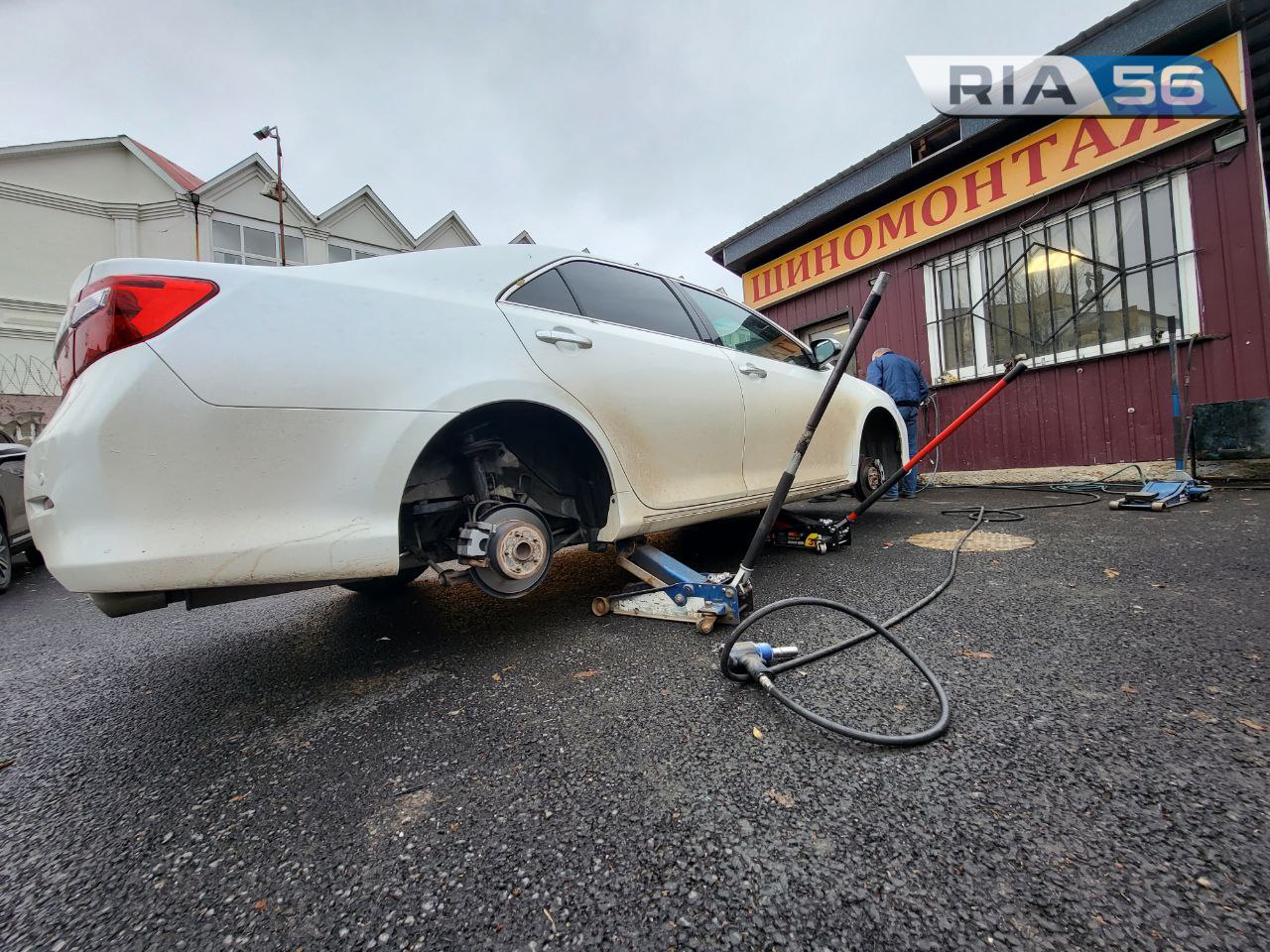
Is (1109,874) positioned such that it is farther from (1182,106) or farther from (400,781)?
(1182,106)

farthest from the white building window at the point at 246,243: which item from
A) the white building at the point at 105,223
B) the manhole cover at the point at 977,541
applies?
the manhole cover at the point at 977,541

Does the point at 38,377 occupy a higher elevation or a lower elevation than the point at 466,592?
higher

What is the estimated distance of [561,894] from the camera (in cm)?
82

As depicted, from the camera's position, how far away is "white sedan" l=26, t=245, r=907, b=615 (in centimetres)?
119

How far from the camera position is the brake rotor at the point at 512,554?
1606 mm

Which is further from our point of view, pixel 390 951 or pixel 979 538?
pixel 979 538

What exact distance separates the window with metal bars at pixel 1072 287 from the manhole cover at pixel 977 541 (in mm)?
3333

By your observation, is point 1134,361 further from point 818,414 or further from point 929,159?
point 818,414

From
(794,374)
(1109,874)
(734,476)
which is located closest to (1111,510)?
(794,374)

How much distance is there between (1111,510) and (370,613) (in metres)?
4.83

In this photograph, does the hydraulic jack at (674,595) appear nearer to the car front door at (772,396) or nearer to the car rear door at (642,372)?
the car rear door at (642,372)

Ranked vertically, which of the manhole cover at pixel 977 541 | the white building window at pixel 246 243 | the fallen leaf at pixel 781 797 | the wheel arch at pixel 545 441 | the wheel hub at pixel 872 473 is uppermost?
the white building window at pixel 246 243

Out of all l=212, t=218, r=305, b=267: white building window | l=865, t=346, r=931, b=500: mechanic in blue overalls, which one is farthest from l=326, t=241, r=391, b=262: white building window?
l=865, t=346, r=931, b=500: mechanic in blue overalls

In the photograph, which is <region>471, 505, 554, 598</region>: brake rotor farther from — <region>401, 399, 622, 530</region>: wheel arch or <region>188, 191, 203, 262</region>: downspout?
<region>188, 191, 203, 262</region>: downspout
